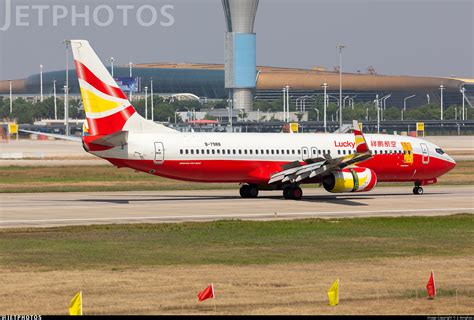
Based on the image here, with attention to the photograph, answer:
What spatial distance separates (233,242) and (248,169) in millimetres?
19261

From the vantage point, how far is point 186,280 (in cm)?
2608

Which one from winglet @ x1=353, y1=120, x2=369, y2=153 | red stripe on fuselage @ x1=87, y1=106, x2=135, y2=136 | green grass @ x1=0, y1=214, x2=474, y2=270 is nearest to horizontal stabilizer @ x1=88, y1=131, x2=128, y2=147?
red stripe on fuselage @ x1=87, y1=106, x2=135, y2=136

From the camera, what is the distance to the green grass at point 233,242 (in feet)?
99.8

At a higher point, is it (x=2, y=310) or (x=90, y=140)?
(x=90, y=140)

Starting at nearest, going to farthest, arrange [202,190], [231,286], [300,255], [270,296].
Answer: [270,296]
[231,286]
[300,255]
[202,190]

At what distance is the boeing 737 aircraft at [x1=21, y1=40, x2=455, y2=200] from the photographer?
4997 centimetres

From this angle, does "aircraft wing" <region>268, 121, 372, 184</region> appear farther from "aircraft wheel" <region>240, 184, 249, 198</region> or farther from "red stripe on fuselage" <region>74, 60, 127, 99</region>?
"red stripe on fuselage" <region>74, 60, 127, 99</region>

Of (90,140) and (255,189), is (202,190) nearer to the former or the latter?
(255,189)

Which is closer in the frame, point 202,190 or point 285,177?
point 285,177

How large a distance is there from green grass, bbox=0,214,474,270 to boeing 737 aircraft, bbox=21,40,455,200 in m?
10.4

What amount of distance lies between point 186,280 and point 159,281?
746 millimetres

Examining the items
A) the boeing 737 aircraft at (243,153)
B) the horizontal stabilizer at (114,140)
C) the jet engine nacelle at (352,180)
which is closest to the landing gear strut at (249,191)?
the boeing 737 aircraft at (243,153)

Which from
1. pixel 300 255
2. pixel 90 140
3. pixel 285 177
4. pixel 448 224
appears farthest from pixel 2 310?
pixel 285 177

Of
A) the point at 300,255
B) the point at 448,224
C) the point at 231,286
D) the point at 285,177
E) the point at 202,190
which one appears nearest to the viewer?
the point at 231,286
